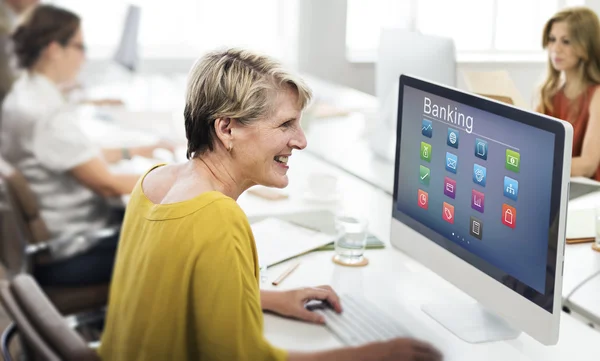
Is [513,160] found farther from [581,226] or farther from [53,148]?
[53,148]

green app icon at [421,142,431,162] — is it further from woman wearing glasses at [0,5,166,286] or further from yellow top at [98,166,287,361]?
woman wearing glasses at [0,5,166,286]

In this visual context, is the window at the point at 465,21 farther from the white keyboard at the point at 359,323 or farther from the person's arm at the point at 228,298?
the person's arm at the point at 228,298

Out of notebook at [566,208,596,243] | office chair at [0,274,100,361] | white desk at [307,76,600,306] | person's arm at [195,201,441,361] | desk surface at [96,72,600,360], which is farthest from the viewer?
notebook at [566,208,596,243]

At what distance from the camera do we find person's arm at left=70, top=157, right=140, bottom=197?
2766 millimetres

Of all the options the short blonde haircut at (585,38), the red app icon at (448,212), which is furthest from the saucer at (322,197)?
the short blonde haircut at (585,38)

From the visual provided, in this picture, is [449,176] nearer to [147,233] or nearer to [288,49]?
[147,233]

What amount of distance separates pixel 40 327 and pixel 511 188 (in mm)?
832

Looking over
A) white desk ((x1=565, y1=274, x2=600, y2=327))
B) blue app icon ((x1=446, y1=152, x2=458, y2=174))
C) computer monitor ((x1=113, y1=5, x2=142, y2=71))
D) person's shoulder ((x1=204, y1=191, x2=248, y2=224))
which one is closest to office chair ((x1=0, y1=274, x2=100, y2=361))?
person's shoulder ((x1=204, y1=191, x2=248, y2=224))

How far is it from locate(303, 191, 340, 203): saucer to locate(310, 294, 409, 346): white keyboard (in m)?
0.75

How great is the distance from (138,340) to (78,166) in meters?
1.42

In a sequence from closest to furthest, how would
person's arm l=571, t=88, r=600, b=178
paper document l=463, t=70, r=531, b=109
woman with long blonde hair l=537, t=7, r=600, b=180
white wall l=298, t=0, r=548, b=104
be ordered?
paper document l=463, t=70, r=531, b=109, person's arm l=571, t=88, r=600, b=178, woman with long blonde hair l=537, t=7, r=600, b=180, white wall l=298, t=0, r=548, b=104

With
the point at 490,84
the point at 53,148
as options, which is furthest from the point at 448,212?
the point at 53,148

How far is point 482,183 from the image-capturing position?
1.53 m

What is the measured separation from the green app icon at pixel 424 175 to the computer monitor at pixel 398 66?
84 cm
